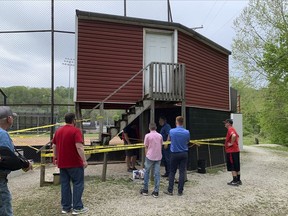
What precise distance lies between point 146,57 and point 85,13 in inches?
101

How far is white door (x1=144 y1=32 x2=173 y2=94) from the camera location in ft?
33.5

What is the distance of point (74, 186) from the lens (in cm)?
526

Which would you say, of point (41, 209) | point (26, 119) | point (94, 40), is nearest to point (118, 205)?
point (41, 209)

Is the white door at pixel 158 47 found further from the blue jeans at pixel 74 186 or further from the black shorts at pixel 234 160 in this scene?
the blue jeans at pixel 74 186

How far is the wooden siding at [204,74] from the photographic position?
10.8 m

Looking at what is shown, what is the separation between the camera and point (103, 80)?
953 centimetres

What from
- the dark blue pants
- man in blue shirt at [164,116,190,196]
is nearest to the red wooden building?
man in blue shirt at [164,116,190,196]

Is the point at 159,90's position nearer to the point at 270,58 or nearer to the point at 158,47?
the point at 158,47

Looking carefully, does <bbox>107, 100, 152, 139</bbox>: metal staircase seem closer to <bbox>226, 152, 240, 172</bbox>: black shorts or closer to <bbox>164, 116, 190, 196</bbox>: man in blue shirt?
<bbox>164, 116, 190, 196</bbox>: man in blue shirt

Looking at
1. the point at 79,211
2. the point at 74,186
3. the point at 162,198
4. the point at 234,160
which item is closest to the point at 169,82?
the point at 234,160

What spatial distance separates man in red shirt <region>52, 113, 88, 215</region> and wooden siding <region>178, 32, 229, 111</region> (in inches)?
243

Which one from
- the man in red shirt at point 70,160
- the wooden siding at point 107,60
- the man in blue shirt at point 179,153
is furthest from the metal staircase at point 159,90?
the man in red shirt at point 70,160

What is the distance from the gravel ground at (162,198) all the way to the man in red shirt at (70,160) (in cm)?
38

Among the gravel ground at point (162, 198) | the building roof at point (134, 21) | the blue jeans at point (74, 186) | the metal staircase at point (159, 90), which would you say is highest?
the building roof at point (134, 21)
